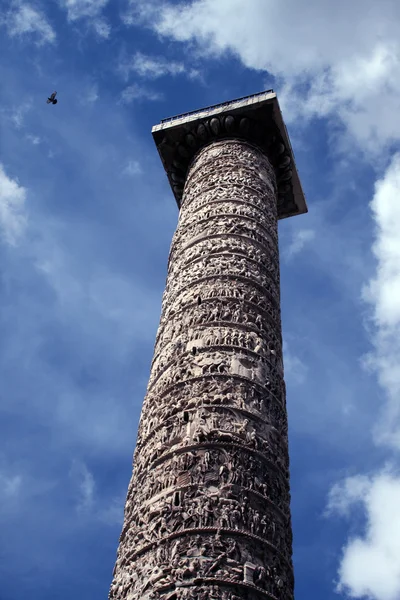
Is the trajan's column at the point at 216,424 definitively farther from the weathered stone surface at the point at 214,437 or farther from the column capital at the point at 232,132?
the column capital at the point at 232,132

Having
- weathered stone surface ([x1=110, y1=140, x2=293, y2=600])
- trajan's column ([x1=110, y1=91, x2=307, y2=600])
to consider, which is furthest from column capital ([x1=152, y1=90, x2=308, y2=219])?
weathered stone surface ([x1=110, y1=140, x2=293, y2=600])

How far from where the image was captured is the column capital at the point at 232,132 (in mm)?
7008

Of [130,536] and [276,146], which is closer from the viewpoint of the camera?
[130,536]

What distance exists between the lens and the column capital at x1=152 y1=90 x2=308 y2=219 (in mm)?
7008

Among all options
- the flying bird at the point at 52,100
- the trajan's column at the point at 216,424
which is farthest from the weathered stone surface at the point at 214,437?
the flying bird at the point at 52,100

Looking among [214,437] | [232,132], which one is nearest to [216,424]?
[214,437]

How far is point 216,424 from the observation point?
3670 mm

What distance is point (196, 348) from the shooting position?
4.21 m

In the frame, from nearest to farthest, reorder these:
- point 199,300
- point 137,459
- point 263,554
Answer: point 263,554, point 137,459, point 199,300

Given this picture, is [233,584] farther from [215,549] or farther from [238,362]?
[238,362]

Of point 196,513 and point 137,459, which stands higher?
point 137,459

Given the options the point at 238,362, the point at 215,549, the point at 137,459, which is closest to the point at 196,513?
the point at 215,549

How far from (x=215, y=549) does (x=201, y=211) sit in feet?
10.6

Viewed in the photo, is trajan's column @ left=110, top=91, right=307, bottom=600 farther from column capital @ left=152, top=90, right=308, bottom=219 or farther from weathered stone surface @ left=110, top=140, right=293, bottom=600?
column capital @ left=152, top=90, right=308, bottom=219
